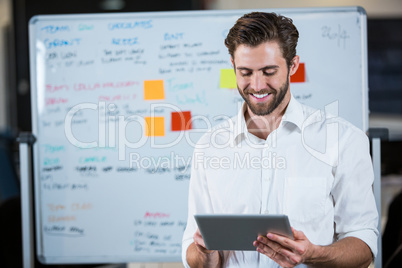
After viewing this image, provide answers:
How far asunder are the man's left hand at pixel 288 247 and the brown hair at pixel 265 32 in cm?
55

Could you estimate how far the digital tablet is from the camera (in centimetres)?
148

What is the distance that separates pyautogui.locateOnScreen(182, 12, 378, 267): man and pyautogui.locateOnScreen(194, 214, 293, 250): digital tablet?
11cm

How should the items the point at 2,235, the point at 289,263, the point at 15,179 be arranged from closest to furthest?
the point at 289,263, the point at 2,235, the point at 15,179

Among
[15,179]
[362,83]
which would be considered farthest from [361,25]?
[15,179]

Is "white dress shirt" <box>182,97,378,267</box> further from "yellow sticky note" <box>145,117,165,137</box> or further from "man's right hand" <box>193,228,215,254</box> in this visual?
"yellow sticky note" <box>145,117,165,137</box>

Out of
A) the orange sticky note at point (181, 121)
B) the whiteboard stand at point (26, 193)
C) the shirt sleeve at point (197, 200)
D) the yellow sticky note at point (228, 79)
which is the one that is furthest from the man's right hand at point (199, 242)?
the whiteboard stand at point (26, 193)

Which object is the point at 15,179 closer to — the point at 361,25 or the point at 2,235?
the point at 2,235

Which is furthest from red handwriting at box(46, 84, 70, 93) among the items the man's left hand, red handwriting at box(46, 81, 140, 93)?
the man's left hand

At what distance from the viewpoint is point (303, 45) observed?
6.48 feet

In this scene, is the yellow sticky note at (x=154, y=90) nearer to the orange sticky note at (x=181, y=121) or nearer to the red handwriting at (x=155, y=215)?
the orange sticky note at (x=181, y=121)

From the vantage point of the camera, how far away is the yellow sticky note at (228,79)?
6.62 ft

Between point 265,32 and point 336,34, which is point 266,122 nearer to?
point 265,32

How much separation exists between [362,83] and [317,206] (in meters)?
0.54

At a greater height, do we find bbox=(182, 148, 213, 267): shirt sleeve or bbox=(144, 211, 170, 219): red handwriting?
bbox=(182, 148, 213, 267): shirt sleeve
